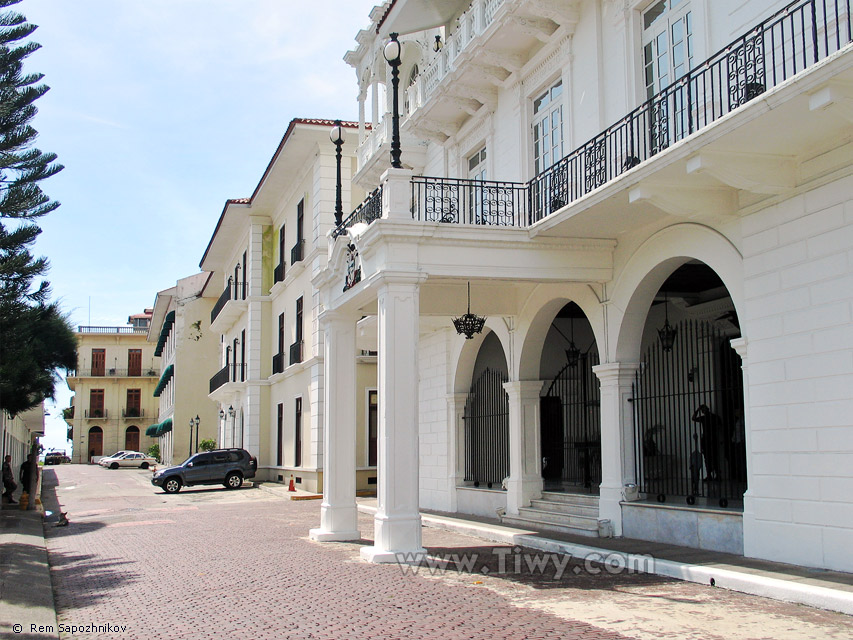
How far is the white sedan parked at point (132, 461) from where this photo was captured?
59.2m

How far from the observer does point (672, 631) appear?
21.7 ft

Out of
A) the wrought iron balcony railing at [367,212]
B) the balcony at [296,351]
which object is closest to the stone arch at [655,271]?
the wrought iron balcony railing at [367,212]

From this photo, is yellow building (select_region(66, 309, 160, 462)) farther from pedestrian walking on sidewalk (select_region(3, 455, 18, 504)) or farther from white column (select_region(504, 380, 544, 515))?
white column (select_region(504, 380, 544, 515))

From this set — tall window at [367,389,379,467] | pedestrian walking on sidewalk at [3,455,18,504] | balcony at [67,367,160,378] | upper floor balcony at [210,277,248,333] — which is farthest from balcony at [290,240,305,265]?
balcony at [67,367,160,378]

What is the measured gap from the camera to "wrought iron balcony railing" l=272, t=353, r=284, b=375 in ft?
99.2

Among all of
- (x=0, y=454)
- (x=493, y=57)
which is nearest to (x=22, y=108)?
(x=493, y=57)

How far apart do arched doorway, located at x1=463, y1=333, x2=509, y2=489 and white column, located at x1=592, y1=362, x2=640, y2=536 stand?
3.61 m

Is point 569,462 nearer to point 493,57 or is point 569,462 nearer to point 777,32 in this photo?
point 493,57

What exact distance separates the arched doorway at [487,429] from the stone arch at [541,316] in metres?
0.94

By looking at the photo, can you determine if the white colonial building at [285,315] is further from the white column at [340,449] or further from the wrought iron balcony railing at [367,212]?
the white column at [340,449]

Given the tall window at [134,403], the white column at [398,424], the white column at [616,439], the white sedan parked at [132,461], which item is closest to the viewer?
the white column at [398,424]

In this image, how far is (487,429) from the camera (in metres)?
16.6

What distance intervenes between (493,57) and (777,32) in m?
6.27

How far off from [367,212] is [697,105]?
563 cm
